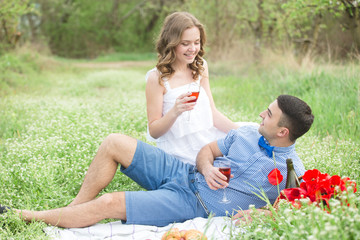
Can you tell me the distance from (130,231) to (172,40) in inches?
78.8

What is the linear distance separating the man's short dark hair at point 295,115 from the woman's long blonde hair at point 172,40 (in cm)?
140

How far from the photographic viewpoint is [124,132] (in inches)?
242

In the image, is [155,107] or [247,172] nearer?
[247,172]

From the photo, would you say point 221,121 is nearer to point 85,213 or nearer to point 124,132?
point 85,213

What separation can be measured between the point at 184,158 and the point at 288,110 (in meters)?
1.33

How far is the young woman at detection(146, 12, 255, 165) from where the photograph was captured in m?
4.14

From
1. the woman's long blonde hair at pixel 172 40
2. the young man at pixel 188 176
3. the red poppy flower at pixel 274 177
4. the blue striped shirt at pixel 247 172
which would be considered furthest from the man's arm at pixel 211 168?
the woman's long blonde hair at pixel 172 40

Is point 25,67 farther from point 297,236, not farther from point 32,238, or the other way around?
point 297,236

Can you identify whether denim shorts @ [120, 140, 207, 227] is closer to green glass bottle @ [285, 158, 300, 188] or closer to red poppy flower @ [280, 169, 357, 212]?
green glass bottle @ [285, 158, 300, 188]

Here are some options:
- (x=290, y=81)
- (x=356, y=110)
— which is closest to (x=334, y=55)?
(x=290, y=81)

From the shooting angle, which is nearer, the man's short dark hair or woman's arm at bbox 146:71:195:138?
the man's short dark hair

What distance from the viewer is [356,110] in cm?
595

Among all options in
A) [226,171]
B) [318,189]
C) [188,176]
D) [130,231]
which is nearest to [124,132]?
[188,176]

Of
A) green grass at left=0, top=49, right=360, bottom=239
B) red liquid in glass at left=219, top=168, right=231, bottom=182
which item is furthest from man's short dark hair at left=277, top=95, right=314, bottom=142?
green grass at left=0, top=49, right=360, bottom=239
